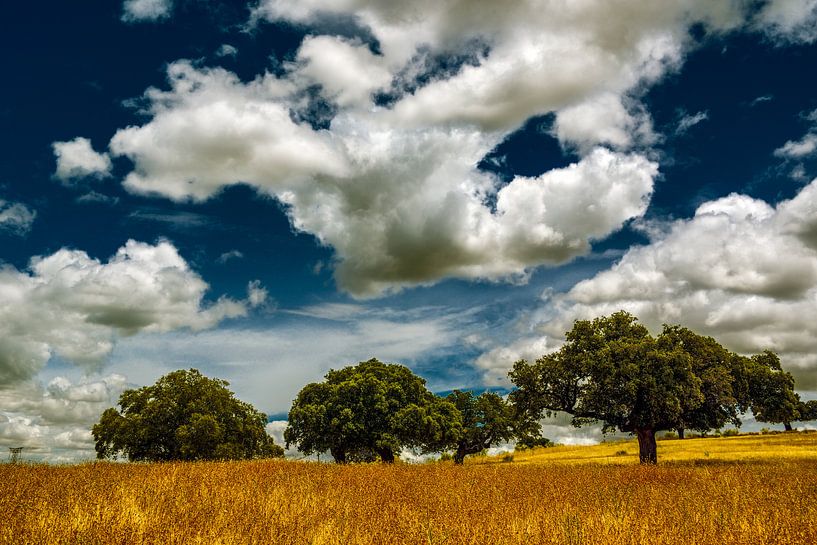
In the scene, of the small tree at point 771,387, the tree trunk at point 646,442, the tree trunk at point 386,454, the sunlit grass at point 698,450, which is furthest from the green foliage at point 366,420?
the small tree at point 771,387

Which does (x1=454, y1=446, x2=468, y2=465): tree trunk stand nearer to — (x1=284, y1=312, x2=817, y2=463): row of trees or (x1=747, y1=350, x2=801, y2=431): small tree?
(x1=284, y1=312, x2=817, y2=463): row of trees

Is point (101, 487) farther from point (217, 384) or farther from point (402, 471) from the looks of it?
point (217, 384)

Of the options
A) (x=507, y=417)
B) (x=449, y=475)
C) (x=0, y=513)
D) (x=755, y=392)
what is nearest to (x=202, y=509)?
(x=0, y=513)

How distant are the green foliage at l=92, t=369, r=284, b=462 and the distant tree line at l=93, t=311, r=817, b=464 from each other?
0.31ft

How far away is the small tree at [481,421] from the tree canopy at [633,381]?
54.8 ft

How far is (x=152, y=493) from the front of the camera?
33.7 feet

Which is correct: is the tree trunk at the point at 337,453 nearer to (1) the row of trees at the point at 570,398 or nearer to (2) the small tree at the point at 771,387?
(1) the row of trees at the point at 570,398

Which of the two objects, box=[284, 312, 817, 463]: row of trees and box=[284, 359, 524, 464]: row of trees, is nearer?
box=[284, 312, 817, 463]: row of trees

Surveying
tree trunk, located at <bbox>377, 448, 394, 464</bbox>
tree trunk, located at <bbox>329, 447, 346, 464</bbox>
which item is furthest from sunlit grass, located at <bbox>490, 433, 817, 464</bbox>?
tree trunk, located at <bbox>329, 447, 346, 464</bbox>

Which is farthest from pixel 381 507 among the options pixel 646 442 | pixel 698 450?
pixel 698 450

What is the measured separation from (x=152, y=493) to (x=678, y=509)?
9.98 meters

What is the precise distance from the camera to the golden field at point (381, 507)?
729cm

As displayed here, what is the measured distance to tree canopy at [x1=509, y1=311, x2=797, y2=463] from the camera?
28.6 metres

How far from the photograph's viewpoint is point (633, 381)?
28047mm
